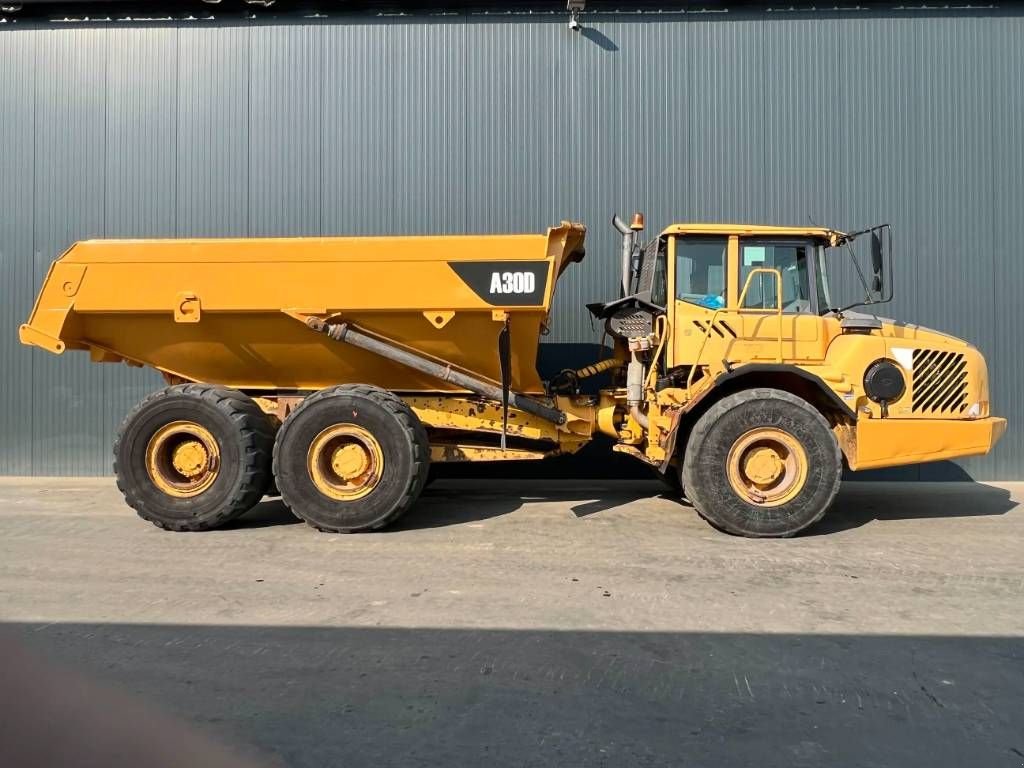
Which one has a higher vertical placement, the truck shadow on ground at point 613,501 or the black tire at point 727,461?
the black tire at point 727,461

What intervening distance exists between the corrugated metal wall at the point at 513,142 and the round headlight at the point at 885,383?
146 inches

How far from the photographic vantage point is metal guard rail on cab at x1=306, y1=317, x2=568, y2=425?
243 inches

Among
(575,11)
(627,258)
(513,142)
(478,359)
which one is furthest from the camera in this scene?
(513,142)

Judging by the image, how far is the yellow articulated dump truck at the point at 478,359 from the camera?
233 inches

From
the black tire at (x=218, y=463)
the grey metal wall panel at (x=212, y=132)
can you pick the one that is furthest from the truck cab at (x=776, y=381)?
the grey metal wall panel at (x=212, y=132)

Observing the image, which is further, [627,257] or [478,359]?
[627,257]

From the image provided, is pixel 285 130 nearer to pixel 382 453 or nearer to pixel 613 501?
pixel 382 453

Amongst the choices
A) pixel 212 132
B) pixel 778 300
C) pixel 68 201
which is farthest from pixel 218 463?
pixel 68 201

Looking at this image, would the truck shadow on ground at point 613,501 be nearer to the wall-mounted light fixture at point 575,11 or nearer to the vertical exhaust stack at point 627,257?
the vertical exhaust stack at point 627,257

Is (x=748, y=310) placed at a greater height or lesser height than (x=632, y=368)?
greater

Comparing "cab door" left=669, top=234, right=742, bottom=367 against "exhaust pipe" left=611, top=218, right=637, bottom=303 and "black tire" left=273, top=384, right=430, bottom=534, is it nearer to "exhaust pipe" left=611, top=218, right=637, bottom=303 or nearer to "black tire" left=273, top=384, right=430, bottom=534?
"exhaust pipe" left=611, top=218, right=637, bottom=303

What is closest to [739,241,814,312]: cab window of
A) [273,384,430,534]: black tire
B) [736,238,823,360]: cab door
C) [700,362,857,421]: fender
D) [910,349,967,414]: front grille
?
[736,238,823,360]: cab door

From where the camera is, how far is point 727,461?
5.87 metres

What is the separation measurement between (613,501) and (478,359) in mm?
2379
